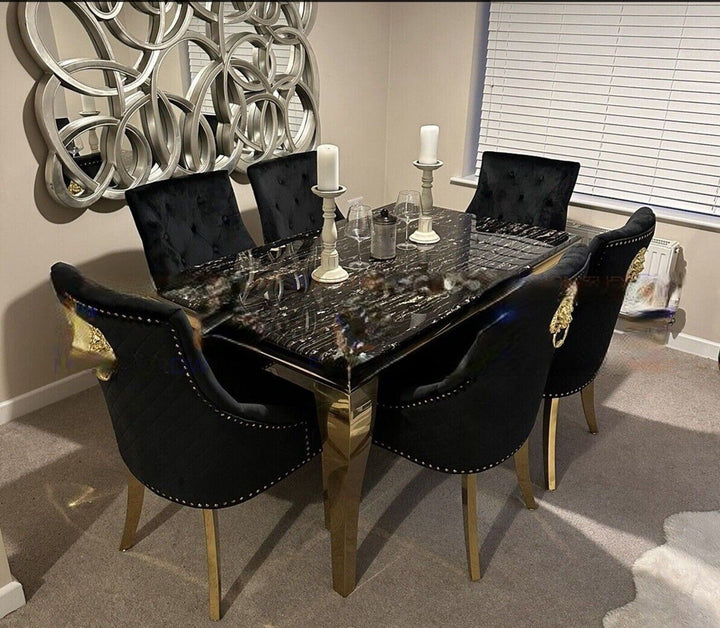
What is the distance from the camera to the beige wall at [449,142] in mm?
2896

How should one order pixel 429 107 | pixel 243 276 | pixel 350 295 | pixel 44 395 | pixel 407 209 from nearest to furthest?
pixel 350 295 < pixel 243 276 < pixel 407 209 < pixel 44 395 < pixel 429 107

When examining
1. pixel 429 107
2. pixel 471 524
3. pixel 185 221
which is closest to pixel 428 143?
pixel 185 221

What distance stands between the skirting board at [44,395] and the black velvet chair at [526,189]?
71.2 inches

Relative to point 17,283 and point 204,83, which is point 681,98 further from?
point 17,283

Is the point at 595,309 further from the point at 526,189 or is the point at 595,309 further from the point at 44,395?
the point at 44,395

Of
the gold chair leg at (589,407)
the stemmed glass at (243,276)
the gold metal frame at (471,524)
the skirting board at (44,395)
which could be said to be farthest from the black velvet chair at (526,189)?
the skirting board at (44,395)

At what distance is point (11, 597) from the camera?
1591mm

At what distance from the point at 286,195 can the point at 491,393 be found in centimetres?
146

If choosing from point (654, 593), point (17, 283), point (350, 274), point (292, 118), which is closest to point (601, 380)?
point (654, 593)

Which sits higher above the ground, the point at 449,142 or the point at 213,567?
the point at 449,142

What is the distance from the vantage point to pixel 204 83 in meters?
2.56

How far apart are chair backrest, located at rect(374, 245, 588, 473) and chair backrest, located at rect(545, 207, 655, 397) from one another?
6.1 inches

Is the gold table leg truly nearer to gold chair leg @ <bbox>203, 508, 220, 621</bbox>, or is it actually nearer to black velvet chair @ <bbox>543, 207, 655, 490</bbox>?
gold chair leg @ <bbox>203, 508, 220, 621</bbox>

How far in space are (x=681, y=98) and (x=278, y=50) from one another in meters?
1.76
